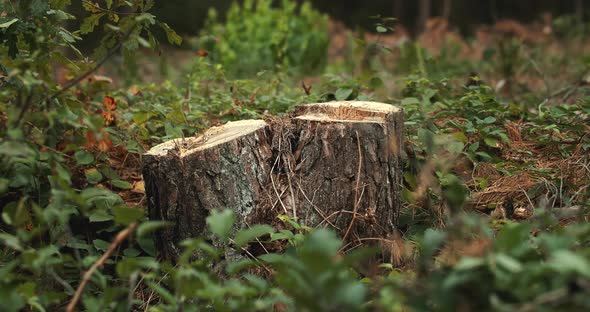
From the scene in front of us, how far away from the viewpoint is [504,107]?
378cm

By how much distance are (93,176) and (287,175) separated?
92 centimetres

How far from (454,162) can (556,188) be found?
18.6 inches

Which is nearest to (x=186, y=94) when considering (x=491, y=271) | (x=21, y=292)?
(x=21, y=292)

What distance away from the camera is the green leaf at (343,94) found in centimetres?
376

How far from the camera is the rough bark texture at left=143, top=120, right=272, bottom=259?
8.84ft

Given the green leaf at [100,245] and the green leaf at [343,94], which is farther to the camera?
the green leaf at [343,94]

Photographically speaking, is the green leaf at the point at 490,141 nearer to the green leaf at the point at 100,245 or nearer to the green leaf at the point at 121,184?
the green leaf at the point at 121,184

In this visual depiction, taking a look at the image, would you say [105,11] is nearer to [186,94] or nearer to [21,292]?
[21,292]

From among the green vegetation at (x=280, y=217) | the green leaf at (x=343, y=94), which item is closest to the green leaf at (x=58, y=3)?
the green vegetation at (x=280, y=217)

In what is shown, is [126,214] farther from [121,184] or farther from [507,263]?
[121,184]

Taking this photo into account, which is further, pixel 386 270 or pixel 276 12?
pixel 276 12

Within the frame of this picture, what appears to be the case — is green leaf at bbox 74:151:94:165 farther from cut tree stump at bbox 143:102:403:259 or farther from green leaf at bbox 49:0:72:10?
green leaf at bbox 49:0:72:10

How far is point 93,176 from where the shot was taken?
3152mm

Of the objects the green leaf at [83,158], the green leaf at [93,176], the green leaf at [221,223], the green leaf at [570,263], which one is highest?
the green leaf at [570,263]
